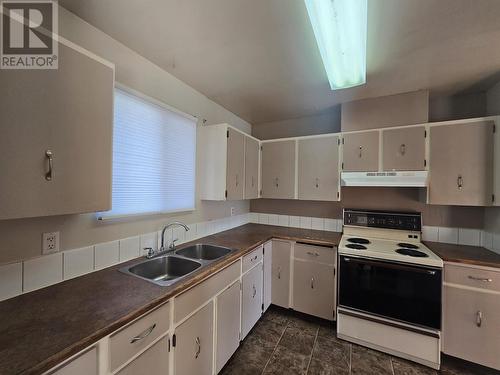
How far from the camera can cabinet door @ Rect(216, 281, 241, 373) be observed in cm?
162

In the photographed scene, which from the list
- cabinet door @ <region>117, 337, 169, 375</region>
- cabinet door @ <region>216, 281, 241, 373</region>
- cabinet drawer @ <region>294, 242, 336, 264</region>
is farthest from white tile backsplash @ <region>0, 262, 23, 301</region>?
cabinet drawer @ <region>294, 242, 336, 264</region>

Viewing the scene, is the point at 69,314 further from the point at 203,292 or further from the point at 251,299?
the point at 251,299

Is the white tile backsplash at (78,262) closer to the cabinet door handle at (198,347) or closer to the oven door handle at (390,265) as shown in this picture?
the cabinet door handle at (198,347)

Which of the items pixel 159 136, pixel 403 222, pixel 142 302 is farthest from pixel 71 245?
pixel 403 222

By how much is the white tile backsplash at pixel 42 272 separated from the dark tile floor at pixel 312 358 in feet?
4.69

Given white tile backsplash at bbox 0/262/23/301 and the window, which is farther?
the window

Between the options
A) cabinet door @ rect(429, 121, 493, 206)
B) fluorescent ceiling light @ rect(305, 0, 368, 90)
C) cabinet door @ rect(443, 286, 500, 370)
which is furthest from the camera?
cabinet door @ rect(429, 121, 493, 206)

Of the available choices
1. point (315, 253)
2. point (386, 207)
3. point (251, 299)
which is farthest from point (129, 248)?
point (386, 207)

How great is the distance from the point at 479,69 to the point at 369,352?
2.66 metres

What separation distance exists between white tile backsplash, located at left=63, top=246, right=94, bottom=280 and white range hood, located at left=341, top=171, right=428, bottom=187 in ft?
8.11

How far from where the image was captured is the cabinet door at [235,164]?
2.34 meters

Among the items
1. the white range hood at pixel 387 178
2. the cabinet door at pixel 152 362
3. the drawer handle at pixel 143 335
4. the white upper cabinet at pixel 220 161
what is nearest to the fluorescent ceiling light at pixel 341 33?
the white range hood at pixel 387 178

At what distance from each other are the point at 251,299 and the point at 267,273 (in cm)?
42

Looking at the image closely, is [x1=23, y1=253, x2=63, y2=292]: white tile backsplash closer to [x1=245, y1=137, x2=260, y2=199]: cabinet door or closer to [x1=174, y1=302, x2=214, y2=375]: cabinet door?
[x1=174, y1=302, x2=214, y2=375]: cabinet door
